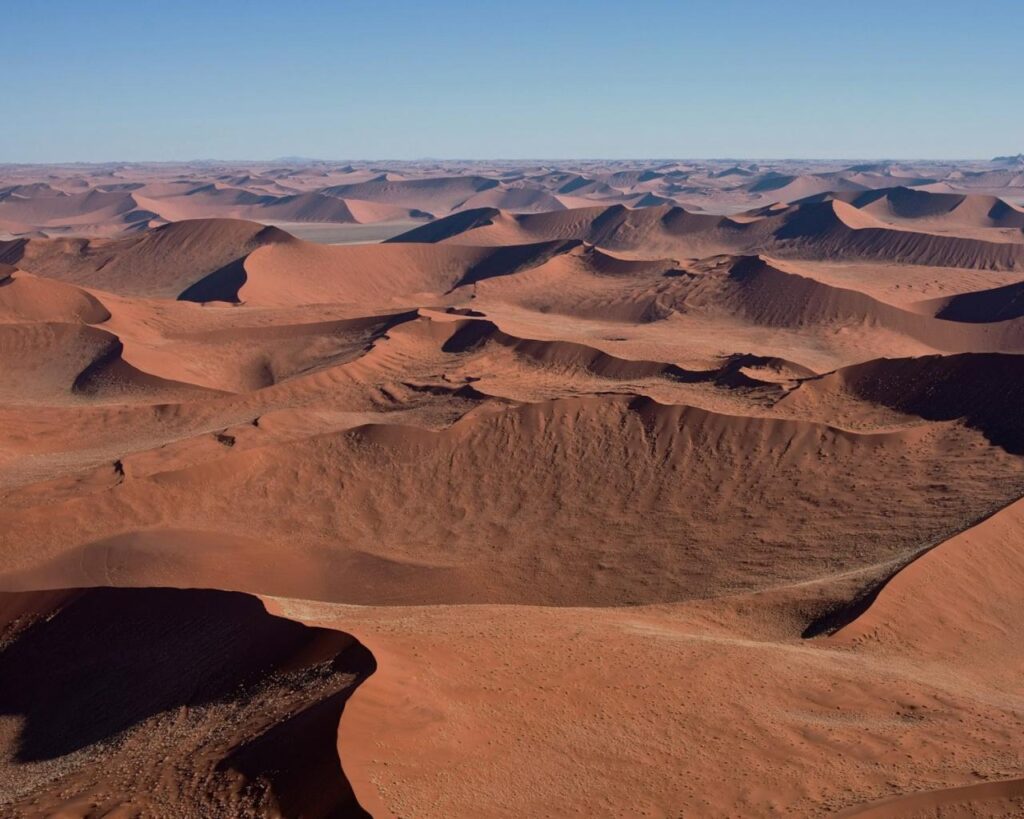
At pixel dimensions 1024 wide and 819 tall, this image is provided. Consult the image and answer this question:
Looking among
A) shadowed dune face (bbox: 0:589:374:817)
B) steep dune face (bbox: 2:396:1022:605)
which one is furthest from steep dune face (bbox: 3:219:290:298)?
shadowed dune face (bbox: 0:589:374:817)

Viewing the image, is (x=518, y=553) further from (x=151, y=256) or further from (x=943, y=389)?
(x=151, y=256)

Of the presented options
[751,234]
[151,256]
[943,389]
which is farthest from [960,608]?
[151,256]

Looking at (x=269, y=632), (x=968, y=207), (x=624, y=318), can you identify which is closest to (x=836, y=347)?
(x=624, y=318)

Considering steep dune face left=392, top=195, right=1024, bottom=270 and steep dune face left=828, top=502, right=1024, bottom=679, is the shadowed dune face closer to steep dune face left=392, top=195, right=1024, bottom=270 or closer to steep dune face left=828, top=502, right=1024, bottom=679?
steep dune face left=828, top=502, right=1024, bottom=679

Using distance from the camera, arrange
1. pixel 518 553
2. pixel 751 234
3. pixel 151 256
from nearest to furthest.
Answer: pixel 518 553 → pixel 151 256 → pixel 751 234

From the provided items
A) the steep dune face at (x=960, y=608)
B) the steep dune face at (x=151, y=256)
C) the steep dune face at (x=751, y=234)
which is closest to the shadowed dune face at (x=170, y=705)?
the steep dune face at (x=960, y=608)

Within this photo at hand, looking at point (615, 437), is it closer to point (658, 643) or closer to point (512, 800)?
point (658, 643)

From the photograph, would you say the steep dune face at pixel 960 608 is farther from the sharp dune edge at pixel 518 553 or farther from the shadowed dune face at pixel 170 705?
the shadowed dune face at pixel 170 705
